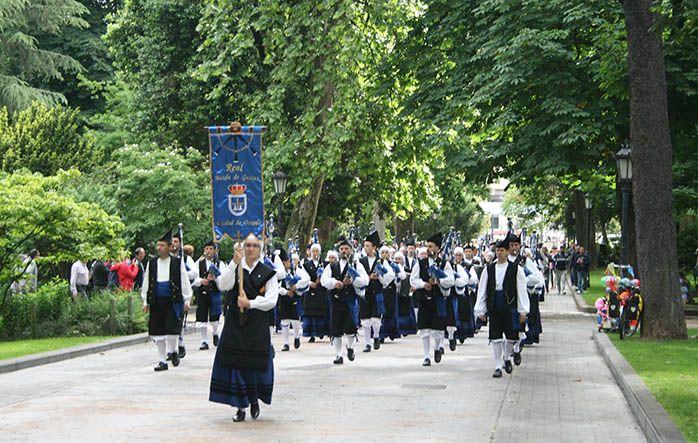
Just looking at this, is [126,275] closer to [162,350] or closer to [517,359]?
[162,350]

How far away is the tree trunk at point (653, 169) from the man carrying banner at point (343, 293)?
5493mm

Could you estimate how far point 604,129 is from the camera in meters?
28.7

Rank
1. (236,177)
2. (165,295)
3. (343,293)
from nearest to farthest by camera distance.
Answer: (236,177), (165,295), (343,293)

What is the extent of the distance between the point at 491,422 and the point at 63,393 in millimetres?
6040

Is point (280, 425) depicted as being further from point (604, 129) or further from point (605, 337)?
point (604, 129)

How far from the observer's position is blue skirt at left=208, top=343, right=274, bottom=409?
1240 centimetres

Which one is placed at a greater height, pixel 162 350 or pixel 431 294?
pixel 431 294

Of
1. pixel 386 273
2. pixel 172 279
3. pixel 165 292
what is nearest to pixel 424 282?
pixel 386 273

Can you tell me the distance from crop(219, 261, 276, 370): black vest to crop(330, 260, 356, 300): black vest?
7.35 metres

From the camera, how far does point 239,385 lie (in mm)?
12500

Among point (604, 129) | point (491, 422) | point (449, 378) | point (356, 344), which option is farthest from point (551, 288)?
point (491, 422)

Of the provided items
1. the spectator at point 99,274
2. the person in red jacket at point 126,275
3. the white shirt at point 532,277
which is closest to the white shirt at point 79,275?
the person in red jacket at point 126,275

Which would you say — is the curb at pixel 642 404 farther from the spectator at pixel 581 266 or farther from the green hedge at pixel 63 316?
the spectator at pixel 581 266

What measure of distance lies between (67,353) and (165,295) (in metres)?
2.98
